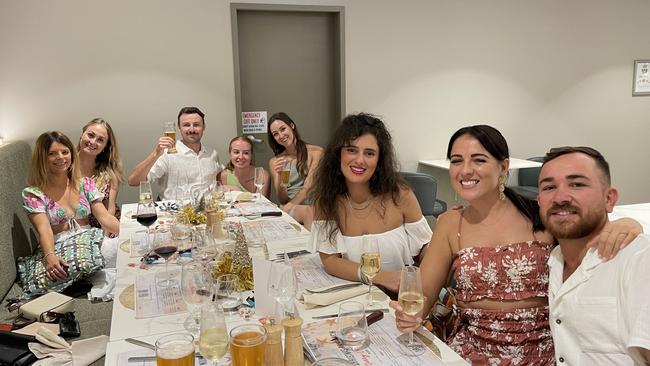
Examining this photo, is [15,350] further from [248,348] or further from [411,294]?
[411,294]

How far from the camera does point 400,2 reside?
4875mm

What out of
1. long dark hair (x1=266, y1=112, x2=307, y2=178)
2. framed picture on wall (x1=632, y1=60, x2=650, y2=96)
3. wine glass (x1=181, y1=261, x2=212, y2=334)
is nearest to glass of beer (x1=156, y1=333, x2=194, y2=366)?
wine glass (x1=181, y1=261, x2=212, y2=334)

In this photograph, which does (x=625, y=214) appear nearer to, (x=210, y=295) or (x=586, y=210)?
(x=586, y=210)

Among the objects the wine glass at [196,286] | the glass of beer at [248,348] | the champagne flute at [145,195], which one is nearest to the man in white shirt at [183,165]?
the champagne flute at [145,195]

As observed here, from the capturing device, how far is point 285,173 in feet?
12.4

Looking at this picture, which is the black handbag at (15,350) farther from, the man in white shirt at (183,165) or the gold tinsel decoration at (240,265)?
the man in white shirt at (183,165)

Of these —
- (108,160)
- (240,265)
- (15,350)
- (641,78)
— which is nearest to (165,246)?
(240,265)

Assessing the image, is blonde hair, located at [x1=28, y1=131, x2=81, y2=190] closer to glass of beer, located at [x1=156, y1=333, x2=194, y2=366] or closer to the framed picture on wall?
glass of beer, located at [x1=156, y1=333, x2=194, y2=366]

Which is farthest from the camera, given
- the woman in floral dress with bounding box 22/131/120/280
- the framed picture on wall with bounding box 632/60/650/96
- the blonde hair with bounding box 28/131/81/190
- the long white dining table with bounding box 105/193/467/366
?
the framed picture on wall with bounding box 632/60/650/96

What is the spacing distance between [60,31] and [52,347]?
3186 millimetres

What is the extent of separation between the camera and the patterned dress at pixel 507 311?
1556mm

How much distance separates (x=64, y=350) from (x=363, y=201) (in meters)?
1.36

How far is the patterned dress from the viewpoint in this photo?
1556 millimetres

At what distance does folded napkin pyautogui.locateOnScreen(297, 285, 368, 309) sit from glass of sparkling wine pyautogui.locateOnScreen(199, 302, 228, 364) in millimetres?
444
